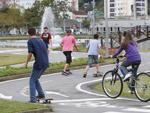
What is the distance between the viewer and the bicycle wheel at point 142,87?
15.6 m

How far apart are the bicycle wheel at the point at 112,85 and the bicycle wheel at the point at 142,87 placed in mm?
617

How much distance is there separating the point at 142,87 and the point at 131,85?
1.25 feet

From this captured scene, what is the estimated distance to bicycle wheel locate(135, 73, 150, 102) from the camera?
616 inches

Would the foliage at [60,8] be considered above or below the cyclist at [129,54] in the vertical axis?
below

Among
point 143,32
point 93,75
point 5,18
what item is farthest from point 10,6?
point 93,75

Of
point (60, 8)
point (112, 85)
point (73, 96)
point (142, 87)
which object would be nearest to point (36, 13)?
point (60, 8)

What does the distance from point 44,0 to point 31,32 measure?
108 metres

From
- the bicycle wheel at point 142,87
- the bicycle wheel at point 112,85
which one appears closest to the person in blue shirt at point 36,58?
the bicycle wheel at point 112,85

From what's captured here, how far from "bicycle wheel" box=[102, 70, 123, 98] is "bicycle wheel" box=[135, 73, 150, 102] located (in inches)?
24.3

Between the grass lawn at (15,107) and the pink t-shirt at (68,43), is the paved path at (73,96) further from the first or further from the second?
the pink t-shirt at (68,43)

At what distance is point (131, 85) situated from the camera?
52.8 feet

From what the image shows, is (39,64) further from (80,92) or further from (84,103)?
(80,92)

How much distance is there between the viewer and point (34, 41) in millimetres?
15383

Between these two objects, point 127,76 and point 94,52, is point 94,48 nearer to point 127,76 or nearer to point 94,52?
point 94,52
